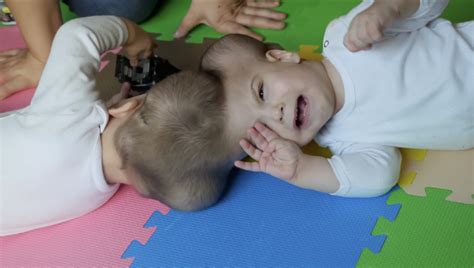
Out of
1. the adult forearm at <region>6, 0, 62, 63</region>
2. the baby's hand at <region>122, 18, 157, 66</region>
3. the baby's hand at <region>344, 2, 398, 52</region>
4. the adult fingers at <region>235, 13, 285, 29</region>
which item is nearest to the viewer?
the baby's hand at <region>344, 2, 398, 52</region>

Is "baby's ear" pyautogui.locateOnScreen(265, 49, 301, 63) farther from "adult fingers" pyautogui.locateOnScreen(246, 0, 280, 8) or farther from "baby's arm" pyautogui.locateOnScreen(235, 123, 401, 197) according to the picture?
"adult fingers" pyautogui.locateOnScreen(246, 0, 280, 8)

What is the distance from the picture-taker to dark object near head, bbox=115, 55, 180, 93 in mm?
1202

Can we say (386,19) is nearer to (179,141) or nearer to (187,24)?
(179,141)

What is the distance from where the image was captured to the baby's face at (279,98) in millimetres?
983

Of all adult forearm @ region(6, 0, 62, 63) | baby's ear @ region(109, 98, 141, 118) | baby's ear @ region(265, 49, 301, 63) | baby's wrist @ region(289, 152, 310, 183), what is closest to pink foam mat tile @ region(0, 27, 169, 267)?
baby's ear @ region(109, 98, 141, 118)

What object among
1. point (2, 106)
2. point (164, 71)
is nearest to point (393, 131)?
point (164, 71)

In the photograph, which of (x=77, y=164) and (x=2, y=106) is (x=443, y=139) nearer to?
(x=77, y=164)

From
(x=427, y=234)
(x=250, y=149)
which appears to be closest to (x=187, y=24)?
(x=250, y=149)

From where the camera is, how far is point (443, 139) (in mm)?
1041

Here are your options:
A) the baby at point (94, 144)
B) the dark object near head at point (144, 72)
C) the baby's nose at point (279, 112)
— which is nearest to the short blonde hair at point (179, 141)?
the baby at point (94, 144)

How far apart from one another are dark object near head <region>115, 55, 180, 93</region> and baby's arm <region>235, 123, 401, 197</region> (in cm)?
34

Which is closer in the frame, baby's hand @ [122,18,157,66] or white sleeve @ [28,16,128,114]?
white sleeve @ [28,16,128,114]

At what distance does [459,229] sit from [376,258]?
0.56 feet

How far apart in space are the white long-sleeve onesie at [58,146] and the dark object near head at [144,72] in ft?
0.51
